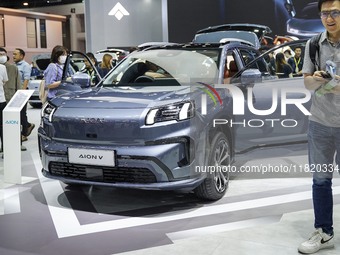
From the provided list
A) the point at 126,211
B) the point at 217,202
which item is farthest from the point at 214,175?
the point at 126,211

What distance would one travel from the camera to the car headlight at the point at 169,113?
3432mm

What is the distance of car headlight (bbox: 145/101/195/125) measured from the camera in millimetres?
3432

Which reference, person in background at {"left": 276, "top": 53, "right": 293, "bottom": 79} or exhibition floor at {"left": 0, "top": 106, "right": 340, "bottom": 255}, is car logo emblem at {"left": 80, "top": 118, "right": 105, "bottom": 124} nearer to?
exhibition floor at {"left": 0, "top": 106, "right": 340, "bottom": 255}

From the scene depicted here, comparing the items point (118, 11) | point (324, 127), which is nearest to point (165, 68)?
point (324, 127)

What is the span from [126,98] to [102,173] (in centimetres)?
68

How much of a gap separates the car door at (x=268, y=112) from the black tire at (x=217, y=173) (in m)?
0.28

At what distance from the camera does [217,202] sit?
3.96m

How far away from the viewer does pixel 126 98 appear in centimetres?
373

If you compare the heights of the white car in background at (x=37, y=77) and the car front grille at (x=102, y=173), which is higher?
the white car in background at (x=37, y=77)

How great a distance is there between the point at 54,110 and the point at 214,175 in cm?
153

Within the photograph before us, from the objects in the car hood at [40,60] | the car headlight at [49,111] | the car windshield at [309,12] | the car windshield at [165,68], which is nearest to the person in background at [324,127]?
the car windshield at [165,68]

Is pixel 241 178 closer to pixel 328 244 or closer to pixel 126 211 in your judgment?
pixel 126 211

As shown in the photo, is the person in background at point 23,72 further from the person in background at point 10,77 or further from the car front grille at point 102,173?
the car front grille at point 102,173

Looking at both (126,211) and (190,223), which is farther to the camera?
(126,211)
